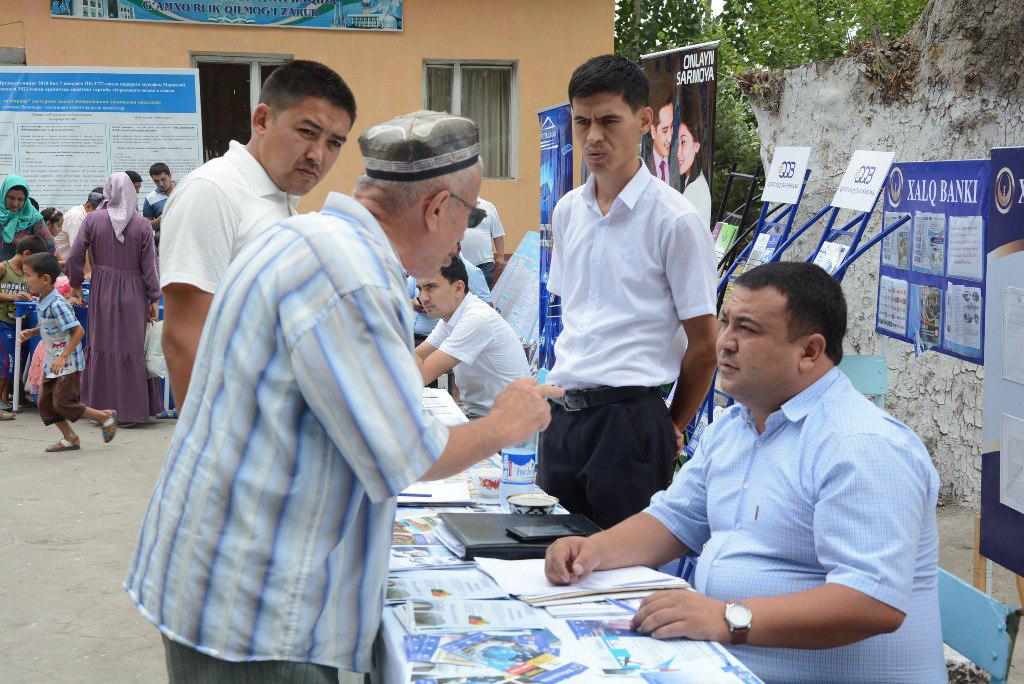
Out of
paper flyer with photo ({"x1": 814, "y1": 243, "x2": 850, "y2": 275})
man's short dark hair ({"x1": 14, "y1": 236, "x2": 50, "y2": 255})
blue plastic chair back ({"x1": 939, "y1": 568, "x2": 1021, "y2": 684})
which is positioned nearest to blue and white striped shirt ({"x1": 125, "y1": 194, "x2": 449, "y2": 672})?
blue plastic chair back ({"x1": 939, "y1": 568, "x2": 1021, "y2": 684})

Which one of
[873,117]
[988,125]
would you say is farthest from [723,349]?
[873,117]

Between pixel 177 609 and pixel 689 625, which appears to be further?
pixel 689 625

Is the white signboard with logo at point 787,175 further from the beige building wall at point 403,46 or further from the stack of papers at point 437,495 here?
the beige building wall at point 403,46

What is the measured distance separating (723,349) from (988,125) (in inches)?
140

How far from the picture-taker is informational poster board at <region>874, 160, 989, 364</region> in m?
3.77

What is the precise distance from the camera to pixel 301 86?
2.73 m

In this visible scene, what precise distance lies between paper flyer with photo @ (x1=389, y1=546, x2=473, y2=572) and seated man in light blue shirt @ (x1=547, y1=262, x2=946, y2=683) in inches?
10.1

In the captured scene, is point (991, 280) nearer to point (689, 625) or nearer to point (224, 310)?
point (689, 625)

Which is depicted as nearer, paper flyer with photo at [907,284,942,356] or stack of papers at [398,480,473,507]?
stack of papers at [398,480,473,507]

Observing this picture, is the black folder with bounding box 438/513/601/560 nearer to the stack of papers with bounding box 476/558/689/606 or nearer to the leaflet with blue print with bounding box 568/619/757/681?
the stack of papers with bounding box 476/558/689/606

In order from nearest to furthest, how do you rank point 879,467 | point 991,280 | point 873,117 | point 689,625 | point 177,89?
1. point 689,625
2. point 879,467
3. point 991,280
4. point 873,117
5. point 177,89

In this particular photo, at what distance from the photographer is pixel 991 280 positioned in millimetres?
2861

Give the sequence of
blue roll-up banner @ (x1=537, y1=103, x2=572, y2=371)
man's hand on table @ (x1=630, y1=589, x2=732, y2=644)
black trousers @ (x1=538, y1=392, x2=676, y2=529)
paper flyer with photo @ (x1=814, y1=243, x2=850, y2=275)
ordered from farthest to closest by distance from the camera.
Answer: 1. blue roll-up banner @ (x1=537, y1=103, x2=572, y2=371)
2. paper flyer with photo @ (x1=814, y1=243, x2=850, y2=275)
3. black trousers @ (x1=538, y1=392, x2=676, y2=529)
4. man's hand on table @ (x1=630, y1=589, x2=732, y2=644)

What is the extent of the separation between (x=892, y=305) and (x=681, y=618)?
322cm
